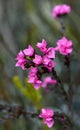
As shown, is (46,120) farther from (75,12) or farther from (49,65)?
(75,12)

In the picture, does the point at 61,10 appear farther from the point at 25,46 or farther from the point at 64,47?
the point at 25,46

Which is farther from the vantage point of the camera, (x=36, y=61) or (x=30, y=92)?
(x=30, y=92)

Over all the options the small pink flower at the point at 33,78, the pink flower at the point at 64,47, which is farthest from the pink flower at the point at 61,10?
the small pink flower at the point at 33,78

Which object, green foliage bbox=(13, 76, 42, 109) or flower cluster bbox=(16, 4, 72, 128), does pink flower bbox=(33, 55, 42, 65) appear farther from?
green foliage bbox=(13, 76, 42, 109)

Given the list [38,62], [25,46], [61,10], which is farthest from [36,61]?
[25,46]

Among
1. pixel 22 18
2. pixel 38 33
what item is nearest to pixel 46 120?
pixel 38 33

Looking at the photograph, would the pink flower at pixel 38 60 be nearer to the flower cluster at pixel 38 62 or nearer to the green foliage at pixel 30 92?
the flower cluster at pixel 38 62

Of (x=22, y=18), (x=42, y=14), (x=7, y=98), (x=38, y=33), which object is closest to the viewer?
(x=7, y=98)

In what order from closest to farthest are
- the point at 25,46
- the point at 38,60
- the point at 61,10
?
1. the point at 38,60
2. the point at 61,10
3. the point at 25,46

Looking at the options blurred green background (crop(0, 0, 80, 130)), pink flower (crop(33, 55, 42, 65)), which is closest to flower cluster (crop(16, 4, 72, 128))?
pink flower (crop(33, 55, 42, 65))
